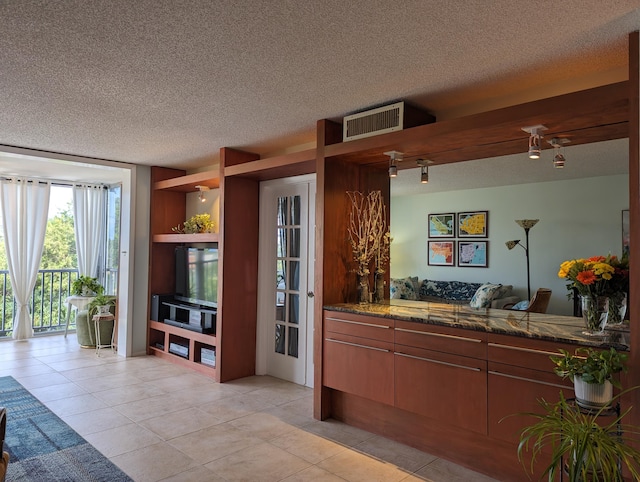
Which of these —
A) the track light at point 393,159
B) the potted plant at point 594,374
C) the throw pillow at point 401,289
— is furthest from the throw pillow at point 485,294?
the potted plant at point 594,374

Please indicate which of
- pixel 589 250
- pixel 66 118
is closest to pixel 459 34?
pixel 589 250

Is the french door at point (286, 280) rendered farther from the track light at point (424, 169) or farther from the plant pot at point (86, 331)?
the plant pot at point (86, 331)

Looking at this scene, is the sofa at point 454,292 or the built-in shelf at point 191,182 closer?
the sofa at point 454,292

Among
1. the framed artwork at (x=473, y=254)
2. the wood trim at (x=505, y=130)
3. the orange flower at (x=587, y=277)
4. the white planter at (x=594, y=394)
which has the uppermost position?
the wood trim at (x=505, y=130)

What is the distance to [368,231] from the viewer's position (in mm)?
3854

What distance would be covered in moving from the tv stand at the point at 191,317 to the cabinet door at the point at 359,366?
6.03 ft

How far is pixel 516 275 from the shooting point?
134 inches

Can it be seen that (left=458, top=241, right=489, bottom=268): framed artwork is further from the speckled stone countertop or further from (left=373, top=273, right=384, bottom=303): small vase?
(left=373, top=273, right=384, bottom=303): small vase

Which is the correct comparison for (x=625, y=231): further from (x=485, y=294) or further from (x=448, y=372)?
(x=448, y=372)

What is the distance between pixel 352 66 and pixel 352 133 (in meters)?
0.86

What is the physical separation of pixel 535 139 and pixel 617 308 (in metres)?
1.04

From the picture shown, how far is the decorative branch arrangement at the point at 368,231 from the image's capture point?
381cm

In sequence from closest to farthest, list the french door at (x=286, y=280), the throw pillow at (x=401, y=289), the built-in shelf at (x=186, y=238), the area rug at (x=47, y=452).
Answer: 1. the area rug at (x=47, y=452)
2. the throw pillow at (x=401, y=289)
3. the french door at (x=286, y=280)
4. the built-in shelf at (x=186, y=238)

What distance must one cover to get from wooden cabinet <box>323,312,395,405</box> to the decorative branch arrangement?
21.5 inches
